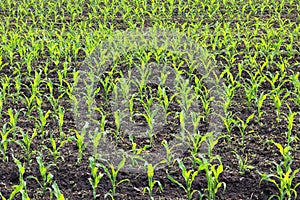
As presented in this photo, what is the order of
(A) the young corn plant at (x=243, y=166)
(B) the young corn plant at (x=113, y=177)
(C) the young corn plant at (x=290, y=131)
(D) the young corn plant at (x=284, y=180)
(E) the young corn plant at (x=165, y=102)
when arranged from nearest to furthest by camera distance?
(D) the young corn plant at (x=284, y=180) < (B) the young corn plant at (x=113, y=177) < (A) the young corn plant at (x=243, y=166) < (C) the young corn plant at (x=290, y=131) < (E) the young corn plant at (x=165, y=102)

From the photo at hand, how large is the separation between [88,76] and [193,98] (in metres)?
1.68

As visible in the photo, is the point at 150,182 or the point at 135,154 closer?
the point at 150,182

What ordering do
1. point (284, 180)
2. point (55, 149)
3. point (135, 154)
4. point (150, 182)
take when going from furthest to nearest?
point (135, 154)
point (55, 149)
point (150, 182)
point (284, 180)

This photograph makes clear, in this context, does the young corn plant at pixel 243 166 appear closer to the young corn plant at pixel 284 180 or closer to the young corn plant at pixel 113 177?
the young corn plant at pixel 284 180

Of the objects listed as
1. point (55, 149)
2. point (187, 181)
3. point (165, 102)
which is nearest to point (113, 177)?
point (187, 181)

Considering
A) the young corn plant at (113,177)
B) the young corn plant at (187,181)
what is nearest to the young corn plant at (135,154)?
the young corn plant at (113,177)

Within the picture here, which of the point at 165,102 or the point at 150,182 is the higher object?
the point at 165,102

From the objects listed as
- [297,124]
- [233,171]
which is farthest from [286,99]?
[233,171]

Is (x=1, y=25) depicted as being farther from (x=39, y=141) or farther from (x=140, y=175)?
(x=140, y=175)

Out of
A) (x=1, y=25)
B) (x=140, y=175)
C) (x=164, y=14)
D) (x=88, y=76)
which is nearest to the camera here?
(x=140, y=175)

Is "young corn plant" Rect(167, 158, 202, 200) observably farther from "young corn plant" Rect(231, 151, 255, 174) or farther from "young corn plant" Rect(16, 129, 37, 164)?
"young corn plant" Rect(16, 129, 37, 164)

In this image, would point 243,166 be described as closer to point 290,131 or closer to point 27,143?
point 290,131

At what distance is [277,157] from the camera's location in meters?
4.81

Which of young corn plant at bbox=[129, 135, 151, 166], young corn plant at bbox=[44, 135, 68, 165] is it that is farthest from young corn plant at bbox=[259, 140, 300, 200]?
young corn plant at bbox=[44, 135, 68, 165]
